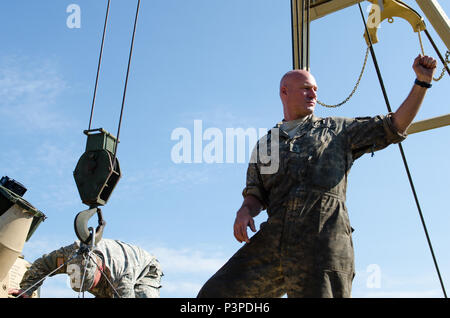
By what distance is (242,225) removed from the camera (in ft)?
10.1

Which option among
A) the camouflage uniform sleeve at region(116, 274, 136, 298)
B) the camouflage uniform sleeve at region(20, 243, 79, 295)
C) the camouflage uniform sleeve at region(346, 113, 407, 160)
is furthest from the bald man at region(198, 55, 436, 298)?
the camouflage uniform sleeve at region(20, 243, 79, 295)

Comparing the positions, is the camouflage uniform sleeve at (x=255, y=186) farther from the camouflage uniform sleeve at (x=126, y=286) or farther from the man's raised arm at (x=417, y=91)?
the camouflage uniform sleeve at (x=126, y=286)

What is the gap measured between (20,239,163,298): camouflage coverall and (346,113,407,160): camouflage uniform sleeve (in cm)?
430

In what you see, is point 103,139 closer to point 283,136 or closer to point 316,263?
point 283,136

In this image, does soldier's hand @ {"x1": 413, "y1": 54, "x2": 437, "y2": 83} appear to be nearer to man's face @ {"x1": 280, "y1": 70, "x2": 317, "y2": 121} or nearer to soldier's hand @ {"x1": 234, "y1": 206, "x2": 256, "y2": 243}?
man's face @ {"x1": 280, "y1": 70, "x2": 317, "y2": 121}

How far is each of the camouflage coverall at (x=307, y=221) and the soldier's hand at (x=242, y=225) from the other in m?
0.05

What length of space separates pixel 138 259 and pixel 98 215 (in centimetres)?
329

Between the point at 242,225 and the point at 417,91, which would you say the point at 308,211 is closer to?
the point at 242,225

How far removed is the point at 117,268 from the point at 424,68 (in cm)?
489

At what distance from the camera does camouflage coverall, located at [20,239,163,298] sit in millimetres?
6773

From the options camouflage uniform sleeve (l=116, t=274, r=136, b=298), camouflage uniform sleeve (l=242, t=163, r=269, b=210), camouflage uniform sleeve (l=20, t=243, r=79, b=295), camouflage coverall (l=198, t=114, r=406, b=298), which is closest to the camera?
camouflage coverall (l=198, t=114, r=406, b=298)

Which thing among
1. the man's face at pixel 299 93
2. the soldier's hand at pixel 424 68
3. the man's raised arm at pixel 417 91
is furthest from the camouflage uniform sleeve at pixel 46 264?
the soldier's hand at pixel 424 68

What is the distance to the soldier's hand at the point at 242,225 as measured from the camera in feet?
10.0

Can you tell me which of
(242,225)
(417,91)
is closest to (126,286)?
(242,225)
